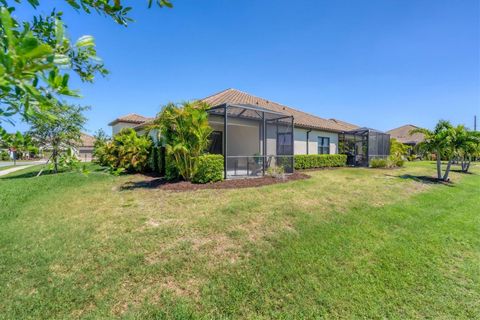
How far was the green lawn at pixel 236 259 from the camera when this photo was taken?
3.31 metres

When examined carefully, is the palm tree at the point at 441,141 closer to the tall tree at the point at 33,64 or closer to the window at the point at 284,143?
the window at the point at 284,143

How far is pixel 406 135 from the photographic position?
43.2 m

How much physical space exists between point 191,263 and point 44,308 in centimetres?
204

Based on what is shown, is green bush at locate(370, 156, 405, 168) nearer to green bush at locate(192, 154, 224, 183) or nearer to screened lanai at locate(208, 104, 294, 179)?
screened lanai at locate(208, 104, 294, 179)

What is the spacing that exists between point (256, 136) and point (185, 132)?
22.5ft

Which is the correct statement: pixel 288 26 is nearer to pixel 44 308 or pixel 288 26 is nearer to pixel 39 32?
pixel 39 32

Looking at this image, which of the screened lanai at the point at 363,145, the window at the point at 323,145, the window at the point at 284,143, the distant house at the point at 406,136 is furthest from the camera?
the distant house at the point at 406,136

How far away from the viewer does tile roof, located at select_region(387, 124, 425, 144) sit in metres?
40.0

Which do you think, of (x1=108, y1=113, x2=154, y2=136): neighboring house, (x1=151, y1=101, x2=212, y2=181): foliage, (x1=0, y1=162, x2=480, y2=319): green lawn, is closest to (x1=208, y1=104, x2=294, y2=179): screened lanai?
(x1=151, y1=101, x2=212, y2=181): foliage

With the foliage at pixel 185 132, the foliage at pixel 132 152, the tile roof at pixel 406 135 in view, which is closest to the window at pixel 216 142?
the foliage at pixel 132 152

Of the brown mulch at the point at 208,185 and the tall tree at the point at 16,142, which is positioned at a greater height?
the tall tree at the point at 16,142

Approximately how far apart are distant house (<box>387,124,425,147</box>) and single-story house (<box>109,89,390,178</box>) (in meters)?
27.4

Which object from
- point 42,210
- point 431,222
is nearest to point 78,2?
point 42,210

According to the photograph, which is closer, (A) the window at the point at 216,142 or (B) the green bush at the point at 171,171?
(B) the green bush at the point at 171,171
